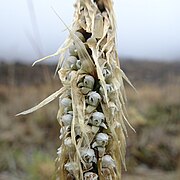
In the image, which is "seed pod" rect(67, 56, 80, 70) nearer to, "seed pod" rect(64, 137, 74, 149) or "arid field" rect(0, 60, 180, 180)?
"seed pod" rect(64, 137, 74, 149)

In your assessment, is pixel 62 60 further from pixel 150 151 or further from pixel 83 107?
pixel 150 151

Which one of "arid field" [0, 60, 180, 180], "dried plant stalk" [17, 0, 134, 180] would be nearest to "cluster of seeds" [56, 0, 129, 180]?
"dried plant stalk" [17, 0, 134, 180]

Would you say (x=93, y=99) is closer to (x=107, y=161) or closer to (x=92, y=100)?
(x=92, y=100)

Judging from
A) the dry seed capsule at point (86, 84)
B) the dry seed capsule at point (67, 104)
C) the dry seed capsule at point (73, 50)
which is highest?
the dry seed capsule at point (73, 50)

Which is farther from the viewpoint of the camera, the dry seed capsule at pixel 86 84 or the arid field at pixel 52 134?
the arid field at pixel 52 134

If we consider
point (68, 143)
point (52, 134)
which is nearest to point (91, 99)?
point (68, 143)

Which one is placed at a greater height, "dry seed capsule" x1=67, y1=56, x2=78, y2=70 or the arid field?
"dry seed capsule" x1=67, y1=56, x2=78, y2=70

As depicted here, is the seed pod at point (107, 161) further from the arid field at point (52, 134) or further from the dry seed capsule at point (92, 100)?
the arid field at point (52, 134)

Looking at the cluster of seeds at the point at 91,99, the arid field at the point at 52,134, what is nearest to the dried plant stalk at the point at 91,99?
the cluster of seeds at the point at 91,99
